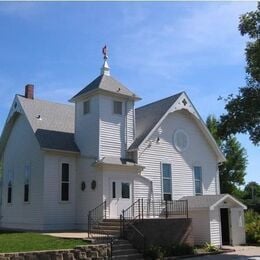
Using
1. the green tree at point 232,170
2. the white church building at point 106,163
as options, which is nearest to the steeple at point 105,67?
the white church building at point 106,163

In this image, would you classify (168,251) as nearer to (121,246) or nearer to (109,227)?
(121,246)

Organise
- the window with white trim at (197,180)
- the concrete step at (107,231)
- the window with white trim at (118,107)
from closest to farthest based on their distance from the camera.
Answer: the concrete step at (107,231) < the window with white trim at (118,107) < the window with white trim at (197,180)

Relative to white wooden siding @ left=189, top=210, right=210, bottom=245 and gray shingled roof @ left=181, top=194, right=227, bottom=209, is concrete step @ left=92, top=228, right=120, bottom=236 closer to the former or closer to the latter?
white wooden siding @ left=189, top=210, right=210, bottom=245

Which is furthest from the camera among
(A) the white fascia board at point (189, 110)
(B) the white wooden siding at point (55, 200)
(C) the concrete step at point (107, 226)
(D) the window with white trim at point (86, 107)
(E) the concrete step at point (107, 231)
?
(A) the white fascia board at point (189, 110)

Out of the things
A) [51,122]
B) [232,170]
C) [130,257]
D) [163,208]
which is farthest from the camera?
[232,170]

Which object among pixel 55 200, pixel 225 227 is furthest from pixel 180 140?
pixel 55 200

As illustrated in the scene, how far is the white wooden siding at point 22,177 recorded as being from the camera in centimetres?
2619

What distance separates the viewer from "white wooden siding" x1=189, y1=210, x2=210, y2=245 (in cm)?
2483

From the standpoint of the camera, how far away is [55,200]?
1013 inches

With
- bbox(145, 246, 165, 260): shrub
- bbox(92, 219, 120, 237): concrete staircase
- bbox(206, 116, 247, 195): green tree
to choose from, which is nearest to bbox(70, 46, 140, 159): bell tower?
bbox(92, 219, 120, 237): concrete staircase

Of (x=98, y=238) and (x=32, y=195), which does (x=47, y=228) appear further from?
(x=98, y=238)

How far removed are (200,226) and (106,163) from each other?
20.2 ft

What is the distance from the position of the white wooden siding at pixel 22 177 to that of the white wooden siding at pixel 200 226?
27.4 ft

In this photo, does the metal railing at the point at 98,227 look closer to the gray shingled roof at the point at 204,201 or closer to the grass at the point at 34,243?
the grass at the point at 34,243
